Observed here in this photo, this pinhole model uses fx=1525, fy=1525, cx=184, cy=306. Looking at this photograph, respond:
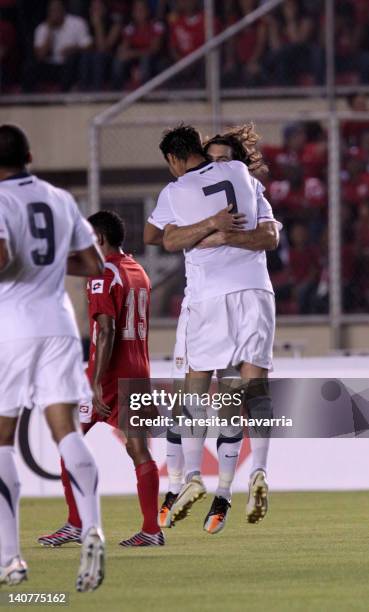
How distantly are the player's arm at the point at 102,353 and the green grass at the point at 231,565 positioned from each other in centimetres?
81

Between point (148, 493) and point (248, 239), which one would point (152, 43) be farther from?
point (148, 493)

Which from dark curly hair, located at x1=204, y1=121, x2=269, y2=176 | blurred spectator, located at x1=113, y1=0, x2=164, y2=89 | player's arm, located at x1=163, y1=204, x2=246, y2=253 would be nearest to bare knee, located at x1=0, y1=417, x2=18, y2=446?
player's arm, located at x1=163, y1=204, x2=246, y2=253

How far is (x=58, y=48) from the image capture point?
18.8 meters

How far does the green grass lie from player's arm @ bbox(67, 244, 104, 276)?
137cm

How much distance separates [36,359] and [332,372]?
6.95 meters

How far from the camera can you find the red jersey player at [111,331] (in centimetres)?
870

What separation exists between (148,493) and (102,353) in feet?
2.78

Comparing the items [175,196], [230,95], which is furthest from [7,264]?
[230,95]

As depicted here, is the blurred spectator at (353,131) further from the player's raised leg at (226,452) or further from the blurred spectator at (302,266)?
the player's raised leg at (226,452)

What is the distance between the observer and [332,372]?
1299 cm

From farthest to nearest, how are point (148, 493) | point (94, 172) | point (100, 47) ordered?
point (100, 47) < point (94, 172) < point (148, 493)

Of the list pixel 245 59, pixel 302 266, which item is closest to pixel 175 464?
pixel 302 266

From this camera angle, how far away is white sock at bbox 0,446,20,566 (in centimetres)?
639

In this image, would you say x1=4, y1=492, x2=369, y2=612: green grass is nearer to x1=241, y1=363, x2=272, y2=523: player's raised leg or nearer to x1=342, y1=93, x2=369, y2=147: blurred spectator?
x1=241, y1=363, x2=272, y2=523: player's raised leg
